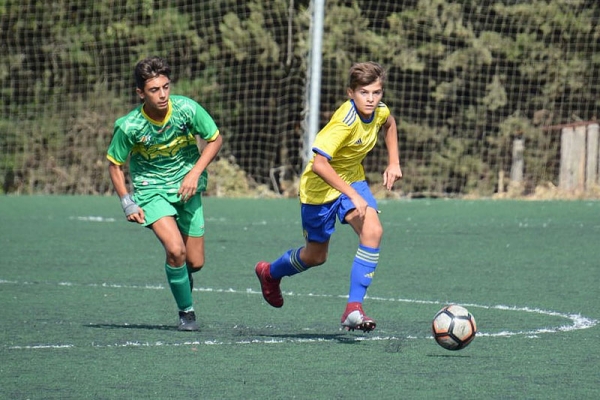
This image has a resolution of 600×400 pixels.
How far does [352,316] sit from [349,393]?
4.41 feet

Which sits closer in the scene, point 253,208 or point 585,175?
point 253,208

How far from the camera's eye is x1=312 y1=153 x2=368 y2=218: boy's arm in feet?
20.4

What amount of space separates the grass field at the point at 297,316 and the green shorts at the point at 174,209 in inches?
21.5

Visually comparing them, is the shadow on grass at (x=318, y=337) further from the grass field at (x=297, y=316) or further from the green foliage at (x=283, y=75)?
the green foliage at (x=283, y=75)

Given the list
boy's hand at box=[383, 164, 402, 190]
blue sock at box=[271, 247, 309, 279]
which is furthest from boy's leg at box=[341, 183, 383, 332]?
blue sock at box=[271, 247, 309, 279]

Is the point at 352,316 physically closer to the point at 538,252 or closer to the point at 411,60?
the point at 538,252

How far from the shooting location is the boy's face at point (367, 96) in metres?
6.57

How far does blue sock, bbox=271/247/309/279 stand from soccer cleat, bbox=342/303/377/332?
1.02 metres

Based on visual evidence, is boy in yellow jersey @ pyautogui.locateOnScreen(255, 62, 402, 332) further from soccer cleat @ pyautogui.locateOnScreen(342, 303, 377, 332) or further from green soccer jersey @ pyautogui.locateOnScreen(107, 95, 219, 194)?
green soccer jersey @ pyautogui.locateOnScreen(107, 95, 219, 194)

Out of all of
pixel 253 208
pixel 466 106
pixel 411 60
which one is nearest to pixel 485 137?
pixel 466 106

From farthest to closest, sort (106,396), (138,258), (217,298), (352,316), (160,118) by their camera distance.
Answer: (138,258)
(217,298)
(160,118)
(352,316)
(106,396)

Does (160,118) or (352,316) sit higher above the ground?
(160,118)

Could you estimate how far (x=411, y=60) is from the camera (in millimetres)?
20453

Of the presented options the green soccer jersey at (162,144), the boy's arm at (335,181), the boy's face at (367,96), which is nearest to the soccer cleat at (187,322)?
the green soccer jersey at (162,144)
